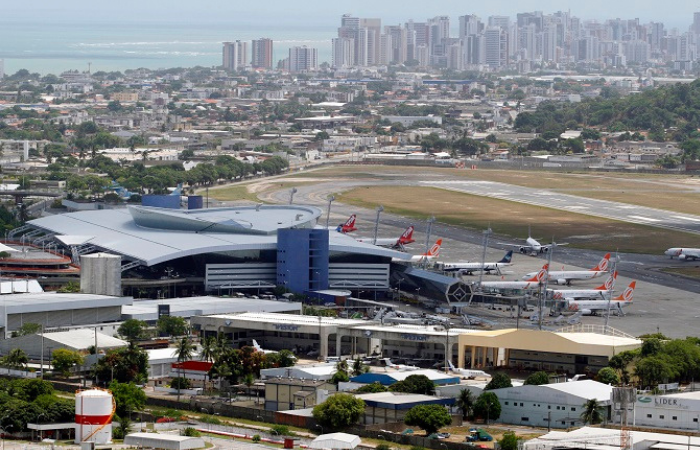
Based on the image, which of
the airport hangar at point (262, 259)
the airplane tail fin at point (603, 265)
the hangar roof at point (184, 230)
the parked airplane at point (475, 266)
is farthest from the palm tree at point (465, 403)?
the airplane tail fin at point (603, 265)

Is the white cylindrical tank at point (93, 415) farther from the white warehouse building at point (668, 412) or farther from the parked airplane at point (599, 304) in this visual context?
the parked airplane at point (599, 304)

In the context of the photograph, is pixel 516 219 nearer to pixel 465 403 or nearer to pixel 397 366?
pixel 397 366

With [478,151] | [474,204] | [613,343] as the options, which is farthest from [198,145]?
[613,343]

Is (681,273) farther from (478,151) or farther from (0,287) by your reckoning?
(478,151)

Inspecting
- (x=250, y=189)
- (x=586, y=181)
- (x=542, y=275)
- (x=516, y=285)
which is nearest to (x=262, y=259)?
(x=516, y=285)

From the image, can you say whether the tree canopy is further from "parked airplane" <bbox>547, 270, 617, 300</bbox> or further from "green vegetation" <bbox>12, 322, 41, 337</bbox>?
"parked airplane" <bbox>547, 270, 617, 300</bbox>

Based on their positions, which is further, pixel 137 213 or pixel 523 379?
pixel 137 213
